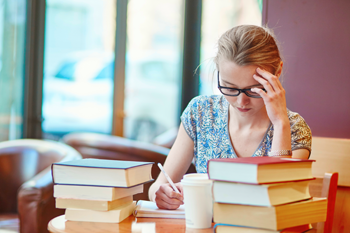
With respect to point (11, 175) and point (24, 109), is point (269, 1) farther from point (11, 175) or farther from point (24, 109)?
point (24, 109)

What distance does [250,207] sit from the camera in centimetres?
75

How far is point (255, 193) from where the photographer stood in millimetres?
745

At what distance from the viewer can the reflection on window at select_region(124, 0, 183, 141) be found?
13.7 feet

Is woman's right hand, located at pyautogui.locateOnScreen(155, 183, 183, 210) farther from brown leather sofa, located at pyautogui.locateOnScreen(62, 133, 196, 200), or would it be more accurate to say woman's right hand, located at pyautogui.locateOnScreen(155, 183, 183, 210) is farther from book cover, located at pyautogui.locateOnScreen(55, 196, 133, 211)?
brown leather sofa, located at pyautogui.locateOnScreen(62, 133, 196, 200)

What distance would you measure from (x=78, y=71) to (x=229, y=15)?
1.77 metres

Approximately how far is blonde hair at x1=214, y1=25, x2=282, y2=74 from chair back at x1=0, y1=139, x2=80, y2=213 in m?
1.38

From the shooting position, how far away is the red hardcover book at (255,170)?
73 centimetres

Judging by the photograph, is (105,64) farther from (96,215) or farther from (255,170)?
(255,170)

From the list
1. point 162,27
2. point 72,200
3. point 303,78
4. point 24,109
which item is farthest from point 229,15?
point 72,200

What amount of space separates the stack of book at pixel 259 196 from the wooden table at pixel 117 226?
5.0 inches

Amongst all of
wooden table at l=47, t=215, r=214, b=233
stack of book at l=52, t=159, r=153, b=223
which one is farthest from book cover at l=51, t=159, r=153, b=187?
wooden table at l=47, t=215, r=214, b=233

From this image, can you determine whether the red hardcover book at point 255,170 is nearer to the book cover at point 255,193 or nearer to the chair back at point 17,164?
the book cover at point 255,193

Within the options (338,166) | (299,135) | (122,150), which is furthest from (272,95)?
(122,150)

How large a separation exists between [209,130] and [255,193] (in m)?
0.78
